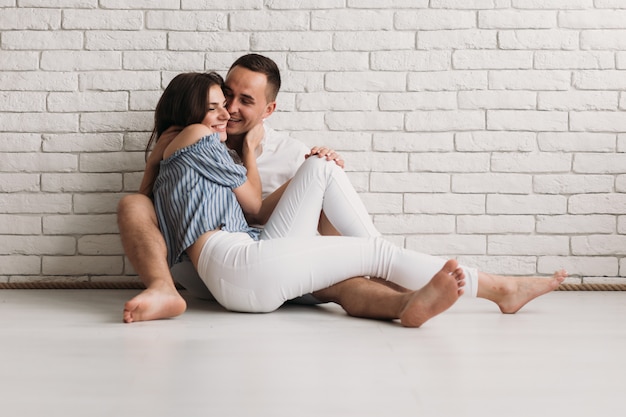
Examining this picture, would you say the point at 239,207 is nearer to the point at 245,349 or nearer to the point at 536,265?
the point at 245,349

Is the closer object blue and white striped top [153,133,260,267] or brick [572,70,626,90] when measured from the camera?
blue and white striped top [153,133,260,267]

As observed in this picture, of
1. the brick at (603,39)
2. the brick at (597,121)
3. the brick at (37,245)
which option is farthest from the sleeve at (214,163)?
the brick at (603,39)

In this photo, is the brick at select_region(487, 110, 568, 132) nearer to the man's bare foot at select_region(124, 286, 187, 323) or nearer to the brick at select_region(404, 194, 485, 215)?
the brick at select_region(404, 194, 485, 215)

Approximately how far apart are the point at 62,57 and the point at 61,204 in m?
0.60

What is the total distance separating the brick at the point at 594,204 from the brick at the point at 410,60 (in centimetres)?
76

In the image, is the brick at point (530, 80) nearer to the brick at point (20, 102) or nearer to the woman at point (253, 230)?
Answer: the woman at point (253, 230)

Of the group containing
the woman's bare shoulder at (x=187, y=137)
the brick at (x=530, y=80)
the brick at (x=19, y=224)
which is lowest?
the brick at (x=19, y=224)

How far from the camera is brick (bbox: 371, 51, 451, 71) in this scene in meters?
2.98

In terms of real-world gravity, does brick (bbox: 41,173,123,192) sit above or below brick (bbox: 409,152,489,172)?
below

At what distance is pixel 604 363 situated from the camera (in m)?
1.66

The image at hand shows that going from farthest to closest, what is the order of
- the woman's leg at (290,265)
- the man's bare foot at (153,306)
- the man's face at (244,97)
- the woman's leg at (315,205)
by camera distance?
the man's face at (244,97) < the woman's leg at (315,205) < the woman's leg at (290,265) < the man's bare foot at (153,306)

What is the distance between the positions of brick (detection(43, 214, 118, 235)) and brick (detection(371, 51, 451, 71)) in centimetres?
126

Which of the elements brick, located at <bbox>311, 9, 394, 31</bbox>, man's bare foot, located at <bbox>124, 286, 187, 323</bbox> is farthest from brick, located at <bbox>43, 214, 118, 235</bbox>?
brick, located at <bbox>311, 9, 394, 31</bbox>

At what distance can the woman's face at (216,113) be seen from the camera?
98.2 inches
